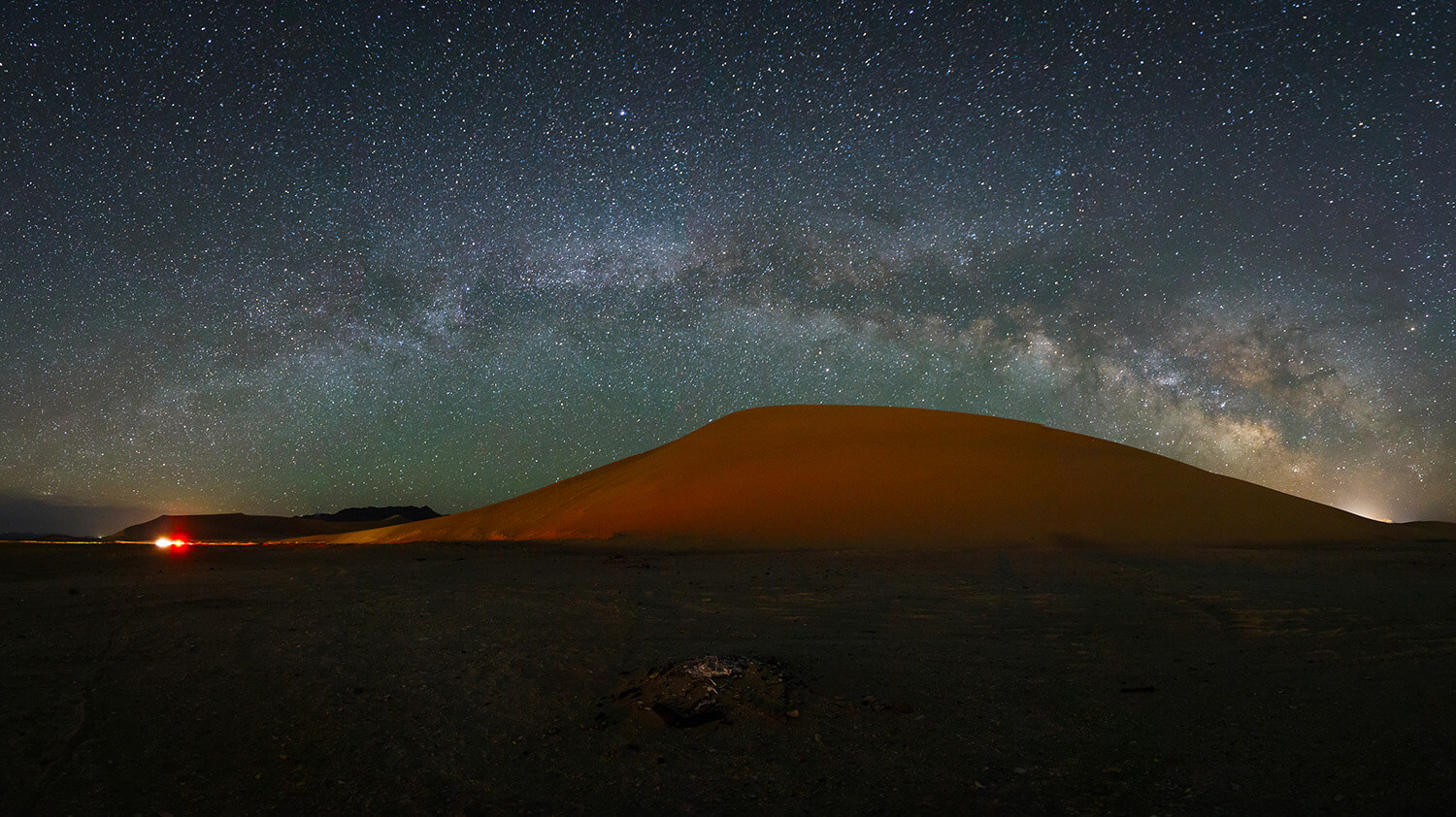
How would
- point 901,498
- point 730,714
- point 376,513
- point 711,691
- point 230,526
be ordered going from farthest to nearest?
1. point 376,513
2. point 230,526
3. point 901,498
4. point 711,691
5. point 730,714

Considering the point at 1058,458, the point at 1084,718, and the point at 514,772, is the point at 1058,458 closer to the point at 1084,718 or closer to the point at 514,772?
the point at 1084,718

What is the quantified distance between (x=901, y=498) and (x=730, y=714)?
17.7m

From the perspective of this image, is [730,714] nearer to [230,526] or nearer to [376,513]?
[230,526]

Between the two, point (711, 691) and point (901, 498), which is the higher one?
point (901, 498)

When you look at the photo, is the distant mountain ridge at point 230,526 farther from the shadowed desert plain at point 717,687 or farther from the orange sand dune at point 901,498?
the shadowed desert plain at point 717,687

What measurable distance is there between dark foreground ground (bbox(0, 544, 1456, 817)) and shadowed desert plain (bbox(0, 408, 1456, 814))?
0.03 meters

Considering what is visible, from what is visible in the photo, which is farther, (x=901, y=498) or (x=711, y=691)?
(x=901, y=498)

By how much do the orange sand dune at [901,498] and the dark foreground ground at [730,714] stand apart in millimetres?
9552

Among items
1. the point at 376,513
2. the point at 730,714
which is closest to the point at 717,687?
the point at 730,714

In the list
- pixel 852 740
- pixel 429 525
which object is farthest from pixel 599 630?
pixel 429 525

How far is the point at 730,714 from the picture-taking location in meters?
4.78

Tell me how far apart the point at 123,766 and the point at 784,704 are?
398cm

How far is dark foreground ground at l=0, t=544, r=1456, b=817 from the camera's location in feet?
12.4

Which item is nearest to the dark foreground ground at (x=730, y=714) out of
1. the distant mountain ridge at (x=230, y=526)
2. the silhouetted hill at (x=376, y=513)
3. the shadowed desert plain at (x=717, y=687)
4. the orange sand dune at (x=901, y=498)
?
the shadowed desert plain at (x=717, y=687)
